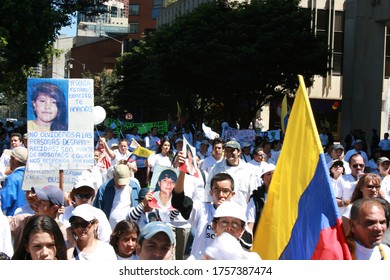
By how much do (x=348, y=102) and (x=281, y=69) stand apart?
10.4 feet

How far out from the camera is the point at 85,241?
17.6 ft

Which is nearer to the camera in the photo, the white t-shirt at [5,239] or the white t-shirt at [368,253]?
the white t-shirt at [368,253]

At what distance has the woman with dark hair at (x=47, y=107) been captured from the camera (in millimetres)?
8602

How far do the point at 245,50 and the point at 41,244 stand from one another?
29.0 meters

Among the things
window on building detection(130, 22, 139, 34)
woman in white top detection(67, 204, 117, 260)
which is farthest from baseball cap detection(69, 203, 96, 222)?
window on building detection(130, 22, 139, 34)

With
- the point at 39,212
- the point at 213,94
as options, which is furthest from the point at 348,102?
the point at 39,212

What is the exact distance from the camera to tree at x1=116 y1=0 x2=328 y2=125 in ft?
111

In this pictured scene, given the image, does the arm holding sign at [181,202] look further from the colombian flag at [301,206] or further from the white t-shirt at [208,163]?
the white t-shirt at [208,163]

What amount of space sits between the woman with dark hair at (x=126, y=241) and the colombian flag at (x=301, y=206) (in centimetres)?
107

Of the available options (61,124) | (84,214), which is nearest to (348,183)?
(61,124)

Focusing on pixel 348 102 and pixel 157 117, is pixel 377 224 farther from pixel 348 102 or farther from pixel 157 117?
pixel 157 117

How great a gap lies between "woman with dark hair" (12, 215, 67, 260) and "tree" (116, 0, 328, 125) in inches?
1137

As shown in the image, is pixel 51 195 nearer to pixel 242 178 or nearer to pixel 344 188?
pixel 242 178

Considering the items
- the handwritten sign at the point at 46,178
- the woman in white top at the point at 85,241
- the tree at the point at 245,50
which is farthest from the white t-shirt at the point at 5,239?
the tree at the point at 245,50
